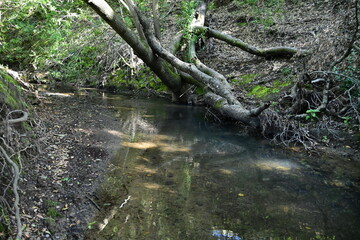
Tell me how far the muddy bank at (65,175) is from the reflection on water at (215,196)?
→ 23cm

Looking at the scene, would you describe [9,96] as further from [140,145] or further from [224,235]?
[224,235]

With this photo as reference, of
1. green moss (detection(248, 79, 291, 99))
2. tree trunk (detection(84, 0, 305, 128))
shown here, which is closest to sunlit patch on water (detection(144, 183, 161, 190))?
tree trunk (detection(84, 0, 305, 128))

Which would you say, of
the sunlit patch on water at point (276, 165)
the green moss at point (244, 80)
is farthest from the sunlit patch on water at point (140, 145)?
the green moss at point (244, 80)

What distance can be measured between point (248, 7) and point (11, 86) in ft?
48.6

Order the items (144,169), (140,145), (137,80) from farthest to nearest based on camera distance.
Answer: (137,80), (140,145), (144,169)

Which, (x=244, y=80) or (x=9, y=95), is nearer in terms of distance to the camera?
(x=9, y=95)

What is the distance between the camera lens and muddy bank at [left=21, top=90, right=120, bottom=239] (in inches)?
131

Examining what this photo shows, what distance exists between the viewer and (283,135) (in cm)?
697

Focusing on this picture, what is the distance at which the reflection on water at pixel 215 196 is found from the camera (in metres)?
3.52

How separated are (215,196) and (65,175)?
89.9 inches

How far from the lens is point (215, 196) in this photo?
432 cm

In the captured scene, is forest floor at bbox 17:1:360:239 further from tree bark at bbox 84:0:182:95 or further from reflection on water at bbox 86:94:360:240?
tree bark at bbox 84:0:182:95

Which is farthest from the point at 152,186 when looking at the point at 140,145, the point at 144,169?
the point at 140,145

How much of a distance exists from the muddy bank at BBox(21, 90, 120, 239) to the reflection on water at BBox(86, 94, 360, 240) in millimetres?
229
